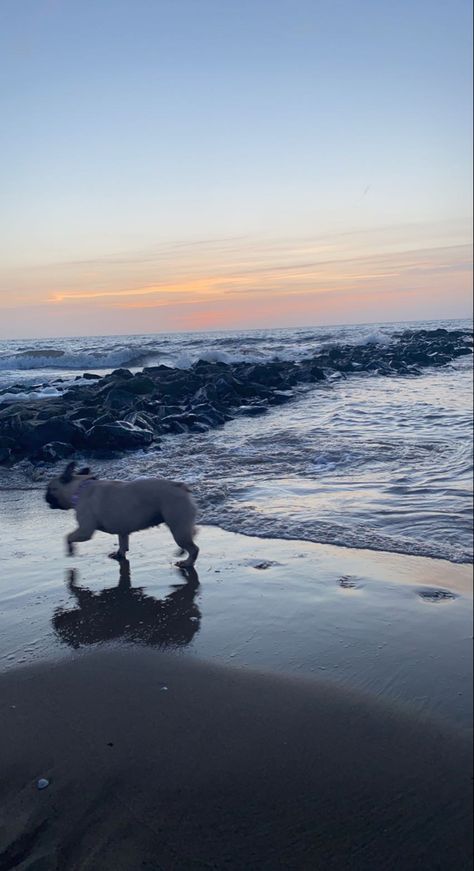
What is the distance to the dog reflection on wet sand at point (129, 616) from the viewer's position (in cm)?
468

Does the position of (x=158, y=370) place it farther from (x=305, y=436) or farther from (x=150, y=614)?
(x=150, y=614)

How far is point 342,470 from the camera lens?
8.95 metres

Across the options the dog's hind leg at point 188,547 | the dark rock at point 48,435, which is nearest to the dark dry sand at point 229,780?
the dog's hind leg at point 188,547

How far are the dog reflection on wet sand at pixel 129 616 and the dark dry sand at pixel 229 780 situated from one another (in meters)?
0.76

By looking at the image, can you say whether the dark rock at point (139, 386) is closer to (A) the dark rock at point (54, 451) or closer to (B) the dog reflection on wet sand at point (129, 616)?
(A) the dark rock at point (54, 451)

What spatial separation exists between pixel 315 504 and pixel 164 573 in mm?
2282

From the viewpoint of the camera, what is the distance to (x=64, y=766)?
3232 mm

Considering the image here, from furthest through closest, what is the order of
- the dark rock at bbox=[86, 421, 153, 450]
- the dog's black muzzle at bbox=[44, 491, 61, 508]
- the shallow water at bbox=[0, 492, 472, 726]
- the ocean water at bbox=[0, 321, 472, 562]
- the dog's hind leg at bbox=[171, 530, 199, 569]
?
the dark rock at bbox=[86, 421, 153, 450] < the dog's black muzzle at bbox=[44, 491, 61, 508] < the ocean water at bbox=[0, 321, 472, 562] < the dog's hind leg at bbox=[171, 530, 199, 569] < the shallow water at bbox=[0, 492, 472, 726]

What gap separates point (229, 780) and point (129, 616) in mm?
2215

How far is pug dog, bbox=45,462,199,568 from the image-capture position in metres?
5.98

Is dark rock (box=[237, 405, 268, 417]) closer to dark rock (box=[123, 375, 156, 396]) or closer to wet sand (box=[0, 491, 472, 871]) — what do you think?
dark rock (box=[123, 375, 156, 396])

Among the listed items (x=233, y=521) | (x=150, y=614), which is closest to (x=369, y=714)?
(x=150, y=614)

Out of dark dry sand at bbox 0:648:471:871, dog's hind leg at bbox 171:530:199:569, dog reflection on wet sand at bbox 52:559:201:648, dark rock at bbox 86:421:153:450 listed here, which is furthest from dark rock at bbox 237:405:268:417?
dark dry sand at bbox 0:648:471:871

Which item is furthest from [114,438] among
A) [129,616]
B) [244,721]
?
[244,721]
